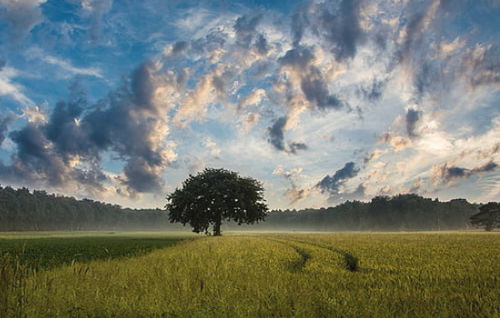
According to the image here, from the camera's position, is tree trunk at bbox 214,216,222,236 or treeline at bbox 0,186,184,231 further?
treeline at bbox 0,186,184,231

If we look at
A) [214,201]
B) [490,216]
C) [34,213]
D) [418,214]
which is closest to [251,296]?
[214,201]

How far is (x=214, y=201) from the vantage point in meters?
58.9

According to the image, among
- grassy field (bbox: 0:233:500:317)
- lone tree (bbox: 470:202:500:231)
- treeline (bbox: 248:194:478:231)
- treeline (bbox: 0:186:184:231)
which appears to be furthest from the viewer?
treeline (bbox: 248:194:478:231)

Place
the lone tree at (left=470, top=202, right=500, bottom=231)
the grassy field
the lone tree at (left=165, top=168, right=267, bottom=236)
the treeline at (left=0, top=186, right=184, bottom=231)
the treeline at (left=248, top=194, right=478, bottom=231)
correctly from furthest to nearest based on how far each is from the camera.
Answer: the treeline at (left=248, top=194, right=478, bottom=231) → the treeline at (left=0, top=186, right=184, bottom=231) → the lone tree at (left=470, top=202, right=500, bottom=231) → the lone tree at (left=165, top=168, right=267, bottom=236) → the grassy field

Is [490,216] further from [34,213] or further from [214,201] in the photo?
[34,213]

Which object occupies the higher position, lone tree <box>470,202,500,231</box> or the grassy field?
lone tree <box>470,202,500,231</box>

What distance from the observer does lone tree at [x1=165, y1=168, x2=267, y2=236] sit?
58.6m

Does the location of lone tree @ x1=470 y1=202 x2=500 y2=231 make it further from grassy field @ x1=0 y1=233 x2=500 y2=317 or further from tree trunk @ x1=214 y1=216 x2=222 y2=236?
grassy field @ x1=0 y1=233 x2=500 y2=317

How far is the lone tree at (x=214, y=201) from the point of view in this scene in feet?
192

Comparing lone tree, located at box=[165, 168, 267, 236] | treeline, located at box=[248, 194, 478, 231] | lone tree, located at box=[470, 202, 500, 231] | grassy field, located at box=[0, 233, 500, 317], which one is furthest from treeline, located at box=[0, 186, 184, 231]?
lone tree, located at box=[470, 202, 500, 231]

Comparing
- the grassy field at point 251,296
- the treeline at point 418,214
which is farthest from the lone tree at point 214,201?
the treeline at point 418,214

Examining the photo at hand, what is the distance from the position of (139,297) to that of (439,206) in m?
186

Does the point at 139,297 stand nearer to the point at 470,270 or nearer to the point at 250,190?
the point at 470,270

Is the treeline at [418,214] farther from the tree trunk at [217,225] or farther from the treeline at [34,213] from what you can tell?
the treeline at [34,213]
